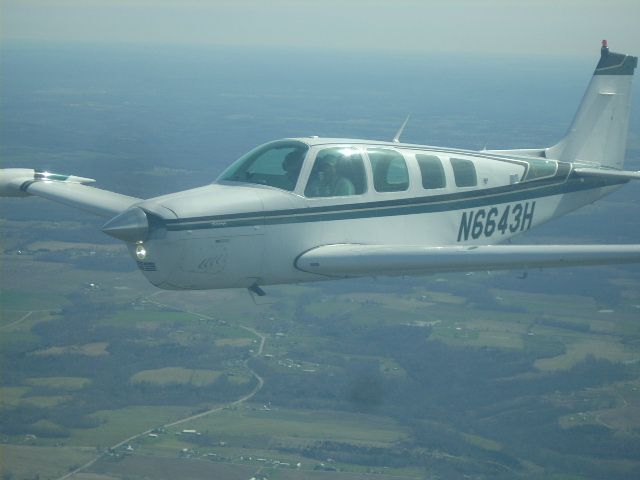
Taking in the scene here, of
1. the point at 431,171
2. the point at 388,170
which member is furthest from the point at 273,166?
the point at 431,171

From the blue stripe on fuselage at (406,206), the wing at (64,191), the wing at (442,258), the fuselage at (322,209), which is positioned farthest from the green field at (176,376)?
the wing at (442,258)

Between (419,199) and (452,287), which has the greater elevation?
(419,199)

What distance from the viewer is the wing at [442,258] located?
1368cm

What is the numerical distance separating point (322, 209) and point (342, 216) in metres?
0.40

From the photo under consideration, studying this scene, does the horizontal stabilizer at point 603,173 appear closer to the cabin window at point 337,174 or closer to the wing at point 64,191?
the cabin window at point 337,174

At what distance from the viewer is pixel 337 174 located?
14766 millimetres

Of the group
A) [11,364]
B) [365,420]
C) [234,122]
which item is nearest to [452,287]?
Result: [365,420]

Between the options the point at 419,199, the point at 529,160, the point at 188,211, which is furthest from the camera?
the point at 529,160

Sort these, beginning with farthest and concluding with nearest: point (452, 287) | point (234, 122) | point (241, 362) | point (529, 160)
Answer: point (234, 122), point (452, 287), point (241, 362), point (529, 160)

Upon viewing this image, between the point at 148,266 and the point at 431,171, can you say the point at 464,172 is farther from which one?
the point at 148,266

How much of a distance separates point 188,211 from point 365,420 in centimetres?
1881

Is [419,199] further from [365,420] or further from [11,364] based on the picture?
[11,364]

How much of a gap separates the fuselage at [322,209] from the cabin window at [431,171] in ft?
Answer: 0.06

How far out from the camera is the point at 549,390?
107 ft
